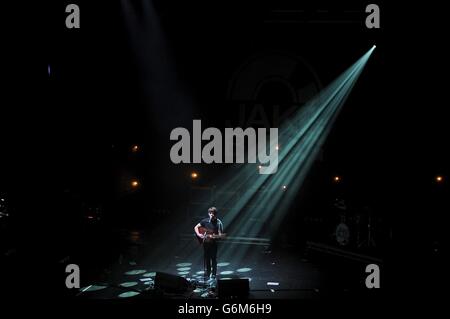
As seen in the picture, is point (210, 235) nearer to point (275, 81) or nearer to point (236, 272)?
point (236, 272)

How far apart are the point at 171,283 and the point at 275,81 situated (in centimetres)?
794

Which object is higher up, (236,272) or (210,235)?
(210,235)

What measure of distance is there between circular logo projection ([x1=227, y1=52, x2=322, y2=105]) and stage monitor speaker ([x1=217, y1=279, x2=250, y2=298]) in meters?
7.31

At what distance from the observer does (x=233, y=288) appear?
17.1 ft

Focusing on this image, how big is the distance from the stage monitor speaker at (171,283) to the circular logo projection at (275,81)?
23.7 feet

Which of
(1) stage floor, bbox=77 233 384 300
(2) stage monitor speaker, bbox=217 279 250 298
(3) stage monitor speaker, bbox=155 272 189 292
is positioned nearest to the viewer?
(2) stage monitor speaker, bbox=217 279 250 298

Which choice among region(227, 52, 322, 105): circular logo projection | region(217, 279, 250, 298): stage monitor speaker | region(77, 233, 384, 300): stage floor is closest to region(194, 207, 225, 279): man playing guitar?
region(77, 233, 384, 300): stage floor

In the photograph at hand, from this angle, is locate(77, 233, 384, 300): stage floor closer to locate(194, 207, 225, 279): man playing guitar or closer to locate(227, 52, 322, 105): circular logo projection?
locate(194, 207, 225, 279): man playing guitar

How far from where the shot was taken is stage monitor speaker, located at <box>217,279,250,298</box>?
5.16m

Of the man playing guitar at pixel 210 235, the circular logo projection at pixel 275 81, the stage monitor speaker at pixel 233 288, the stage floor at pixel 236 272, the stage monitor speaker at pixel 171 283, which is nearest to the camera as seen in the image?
the stage monitor speaker at pixel 233 288

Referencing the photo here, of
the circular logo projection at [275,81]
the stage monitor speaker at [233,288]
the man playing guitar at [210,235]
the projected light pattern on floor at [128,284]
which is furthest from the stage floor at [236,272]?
the circular logo projection at [275,81]

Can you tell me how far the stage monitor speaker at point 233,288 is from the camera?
5.16 m

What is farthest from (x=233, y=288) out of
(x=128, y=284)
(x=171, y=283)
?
(x=128, y=284)

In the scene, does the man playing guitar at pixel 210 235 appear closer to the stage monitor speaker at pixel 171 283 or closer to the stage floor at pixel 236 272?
the stage floor at pixel 236 272
